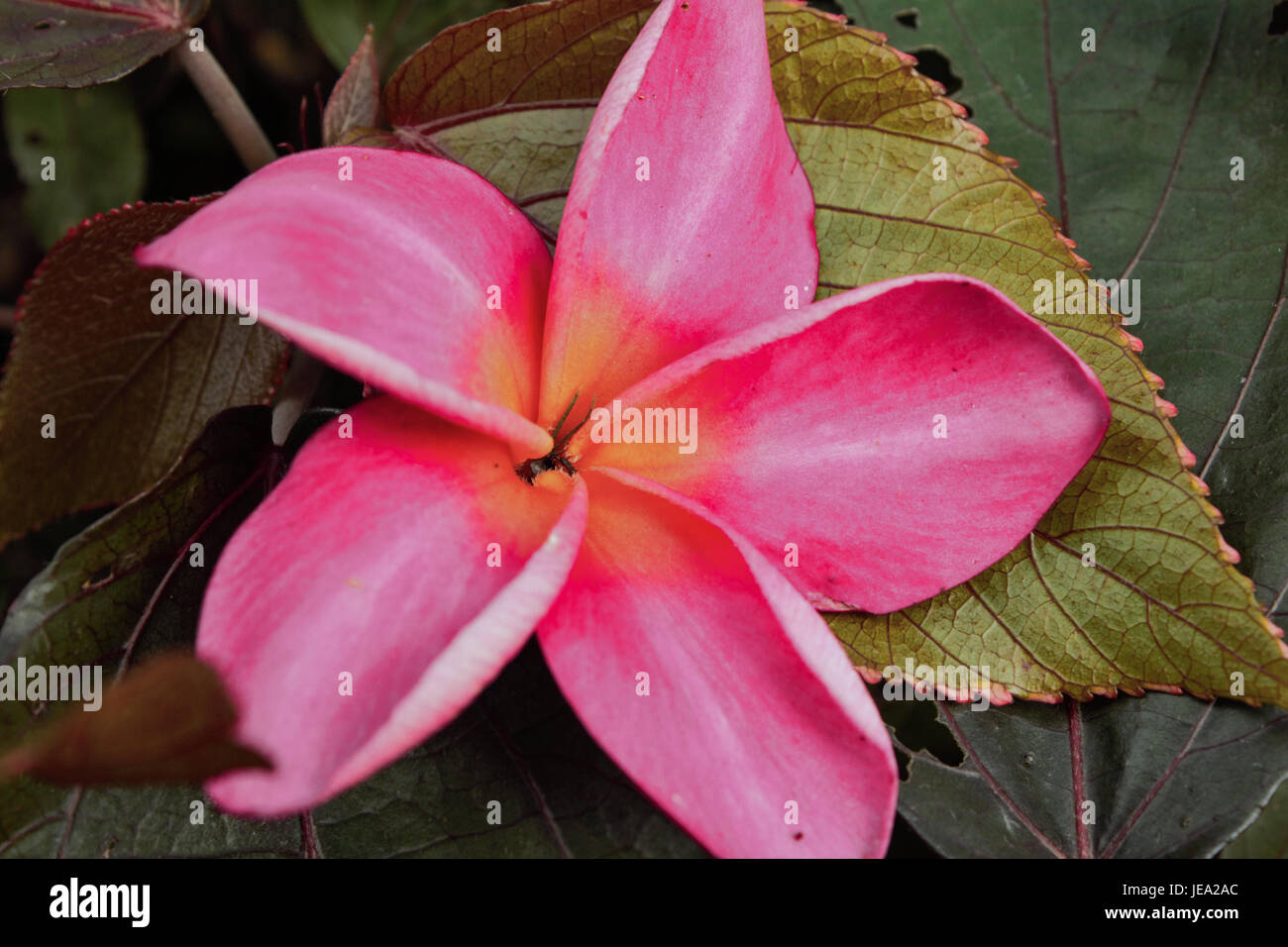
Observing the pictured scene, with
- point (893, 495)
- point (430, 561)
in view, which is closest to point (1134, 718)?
point (893, 495)

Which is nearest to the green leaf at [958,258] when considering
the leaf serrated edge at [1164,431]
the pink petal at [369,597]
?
the leaf serrated edge at [1164,431]

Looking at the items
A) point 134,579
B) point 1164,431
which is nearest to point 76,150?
point 134,579

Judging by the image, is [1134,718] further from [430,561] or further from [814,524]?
[430,561]

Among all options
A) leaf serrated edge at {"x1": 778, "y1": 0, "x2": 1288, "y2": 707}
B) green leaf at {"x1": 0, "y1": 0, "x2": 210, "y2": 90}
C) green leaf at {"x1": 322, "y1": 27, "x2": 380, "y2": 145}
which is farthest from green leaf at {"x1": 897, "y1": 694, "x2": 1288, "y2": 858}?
green leaf at {"x1": 0, "y1": 0, "x2": 210, "y2": 90}

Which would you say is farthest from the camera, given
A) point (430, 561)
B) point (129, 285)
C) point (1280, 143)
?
point (1280, 143)

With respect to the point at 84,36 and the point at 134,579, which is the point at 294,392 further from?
the point at 84,36

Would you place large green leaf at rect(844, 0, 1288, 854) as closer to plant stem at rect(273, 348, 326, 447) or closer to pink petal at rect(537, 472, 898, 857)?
pink petal at rect(537, 472, 898, 857)
